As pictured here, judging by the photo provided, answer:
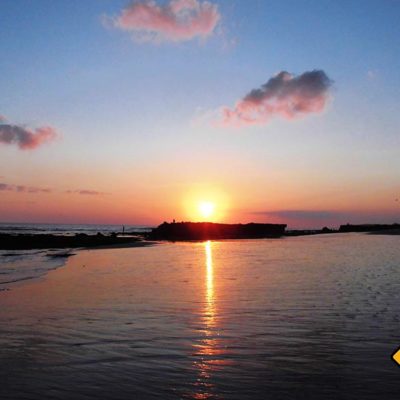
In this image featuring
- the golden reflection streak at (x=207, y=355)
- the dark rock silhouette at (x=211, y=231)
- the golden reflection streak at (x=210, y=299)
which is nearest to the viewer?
the golden reflection streak at (x=207, y=355)

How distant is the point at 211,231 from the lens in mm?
108188

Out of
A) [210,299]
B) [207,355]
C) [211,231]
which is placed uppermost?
[211,231]

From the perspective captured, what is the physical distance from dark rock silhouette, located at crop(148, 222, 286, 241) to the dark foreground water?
74.5 meters

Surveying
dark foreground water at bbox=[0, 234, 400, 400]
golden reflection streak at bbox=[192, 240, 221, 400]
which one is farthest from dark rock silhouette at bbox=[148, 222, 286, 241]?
golden reflection streak at bbox=[192, 240, 221, 400]

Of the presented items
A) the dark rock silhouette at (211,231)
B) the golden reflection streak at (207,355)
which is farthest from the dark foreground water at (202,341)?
the dark rock silhouette at (211,231)

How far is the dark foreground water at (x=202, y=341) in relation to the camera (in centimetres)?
707

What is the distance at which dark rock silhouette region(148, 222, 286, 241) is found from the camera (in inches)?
3745

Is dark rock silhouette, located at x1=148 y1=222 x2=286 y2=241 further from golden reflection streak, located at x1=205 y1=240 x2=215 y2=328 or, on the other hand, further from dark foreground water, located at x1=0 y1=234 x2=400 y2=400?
dark foreground water, located at x1=0 y1=234 x2=400 y2=400

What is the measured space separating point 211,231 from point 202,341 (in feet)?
324

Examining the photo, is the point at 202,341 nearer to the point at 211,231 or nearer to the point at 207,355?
the point at 207,355

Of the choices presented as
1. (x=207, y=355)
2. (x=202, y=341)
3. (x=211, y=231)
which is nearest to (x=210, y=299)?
(x=202, y=341)

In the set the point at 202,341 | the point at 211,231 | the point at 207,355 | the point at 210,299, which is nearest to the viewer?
the point at 207,355

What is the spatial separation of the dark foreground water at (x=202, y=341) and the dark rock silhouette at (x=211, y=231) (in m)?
74.5

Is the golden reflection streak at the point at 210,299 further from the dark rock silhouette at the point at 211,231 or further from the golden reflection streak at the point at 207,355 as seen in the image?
the dark rock silhouette at the point at 211,231
